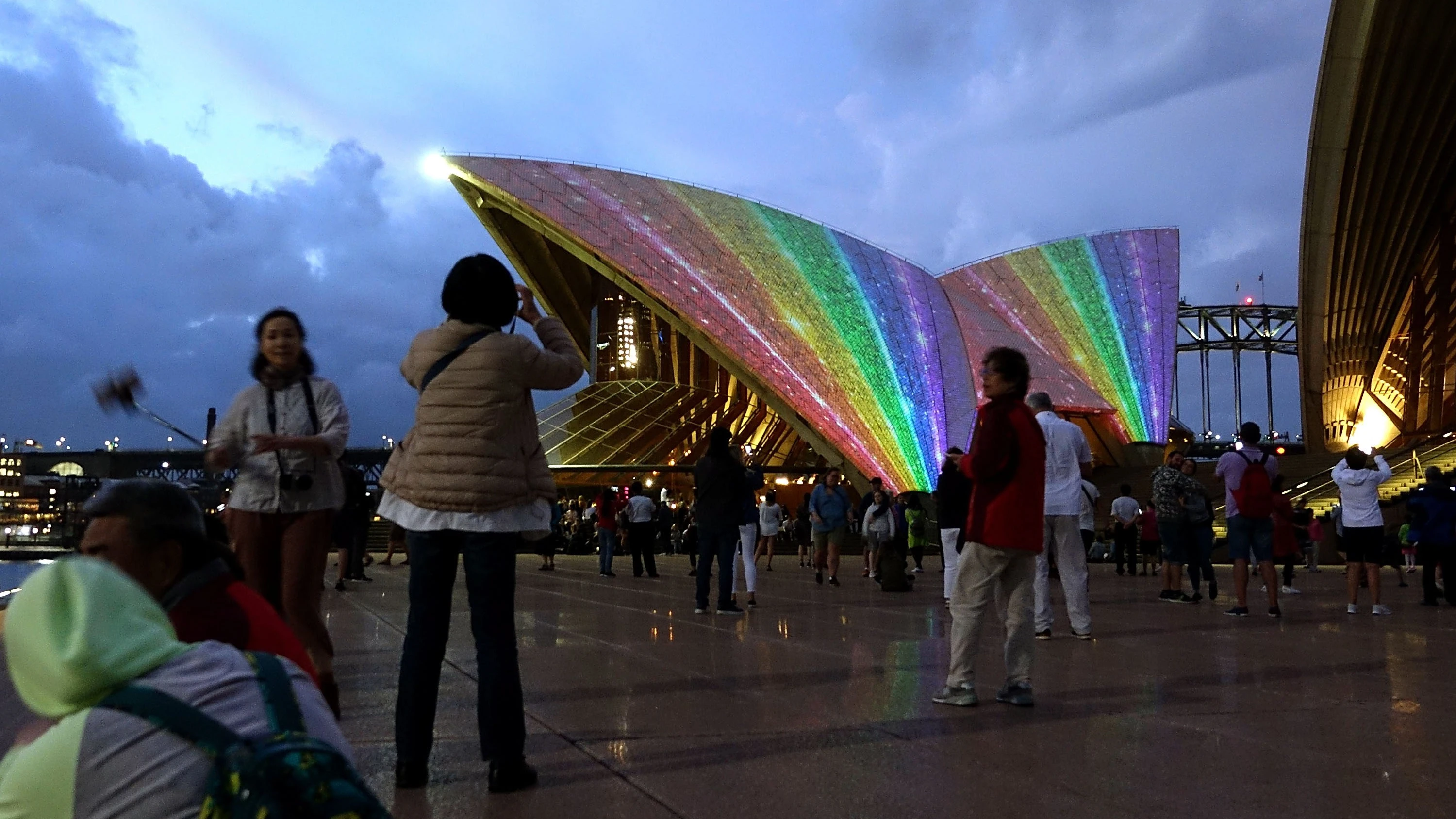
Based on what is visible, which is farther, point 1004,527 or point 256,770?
point 1004,527

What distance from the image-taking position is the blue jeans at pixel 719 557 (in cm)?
927

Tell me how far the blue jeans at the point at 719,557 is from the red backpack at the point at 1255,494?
379cm

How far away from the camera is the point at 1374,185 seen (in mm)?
27000

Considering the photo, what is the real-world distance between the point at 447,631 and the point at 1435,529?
31.8ft

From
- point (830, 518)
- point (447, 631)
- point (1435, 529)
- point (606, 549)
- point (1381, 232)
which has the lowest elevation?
point (447, 631)

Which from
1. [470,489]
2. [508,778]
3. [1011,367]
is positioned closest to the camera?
[508,778]

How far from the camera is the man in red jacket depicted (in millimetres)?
4875

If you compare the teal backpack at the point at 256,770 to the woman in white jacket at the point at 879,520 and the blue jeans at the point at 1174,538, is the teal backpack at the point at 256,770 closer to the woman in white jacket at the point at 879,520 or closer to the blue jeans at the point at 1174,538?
the blue jeans at the point at 1174,538

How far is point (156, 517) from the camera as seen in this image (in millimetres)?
1913

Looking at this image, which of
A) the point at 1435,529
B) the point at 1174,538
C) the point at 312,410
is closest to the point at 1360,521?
the point at 1435,529

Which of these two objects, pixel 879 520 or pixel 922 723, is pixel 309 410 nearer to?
pixel 922 723

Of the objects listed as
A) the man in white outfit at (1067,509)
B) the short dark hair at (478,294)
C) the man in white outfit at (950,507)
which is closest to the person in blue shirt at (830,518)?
the man in white outfit at (950,507)

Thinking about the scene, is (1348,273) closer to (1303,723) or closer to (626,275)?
(626,275)

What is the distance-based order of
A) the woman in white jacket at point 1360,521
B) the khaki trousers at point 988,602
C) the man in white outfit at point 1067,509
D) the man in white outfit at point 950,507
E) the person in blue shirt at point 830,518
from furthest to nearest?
the person in blue shirt at point 830,518, the man in white outfit at point 950,507, the woman in white jacket at point 1360,521, the man in white outfit at point 1067,509, the khaki trousers at point 988,602
